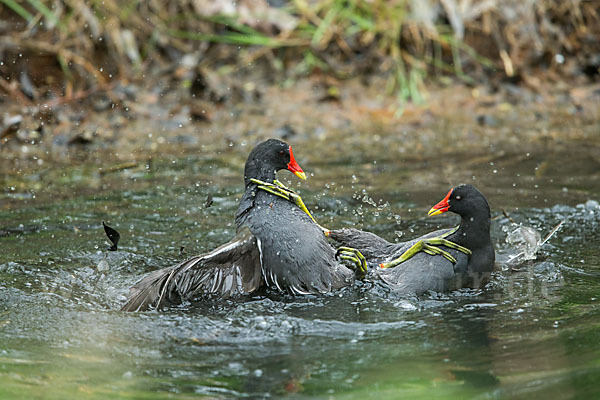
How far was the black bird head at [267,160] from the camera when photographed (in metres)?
4.27

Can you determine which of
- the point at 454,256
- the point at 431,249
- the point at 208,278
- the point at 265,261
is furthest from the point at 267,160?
the point at 454,256

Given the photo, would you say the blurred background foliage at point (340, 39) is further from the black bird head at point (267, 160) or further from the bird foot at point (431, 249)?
the bird foot at point (431, 249)

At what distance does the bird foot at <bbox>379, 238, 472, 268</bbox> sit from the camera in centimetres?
402

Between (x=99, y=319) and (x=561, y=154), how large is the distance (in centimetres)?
471

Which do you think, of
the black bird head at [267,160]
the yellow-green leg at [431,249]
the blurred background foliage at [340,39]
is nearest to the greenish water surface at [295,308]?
the yellow-green leg at [431,249]

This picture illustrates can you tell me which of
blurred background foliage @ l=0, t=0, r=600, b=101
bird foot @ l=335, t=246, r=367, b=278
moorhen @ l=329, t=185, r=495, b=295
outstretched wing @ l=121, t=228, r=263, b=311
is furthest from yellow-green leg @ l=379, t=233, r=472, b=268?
blurred background foliage @ l=0, t=0, r=600, b=101

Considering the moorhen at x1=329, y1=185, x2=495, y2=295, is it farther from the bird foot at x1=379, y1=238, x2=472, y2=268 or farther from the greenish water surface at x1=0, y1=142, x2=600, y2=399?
the greenish water surface at x1=0, y1=142, x2=600, y2=399

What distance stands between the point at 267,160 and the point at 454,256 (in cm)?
116

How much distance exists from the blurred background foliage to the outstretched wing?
15.9ft

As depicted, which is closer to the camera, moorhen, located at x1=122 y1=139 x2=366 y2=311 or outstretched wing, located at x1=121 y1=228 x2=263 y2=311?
outstretched wing, located at x1=121 y1=228 x2=263 y2=311

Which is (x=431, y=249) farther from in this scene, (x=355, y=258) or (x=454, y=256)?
(x=355, y=258)

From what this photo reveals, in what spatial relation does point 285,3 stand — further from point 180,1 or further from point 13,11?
point 13,11

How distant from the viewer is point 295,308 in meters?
3.84

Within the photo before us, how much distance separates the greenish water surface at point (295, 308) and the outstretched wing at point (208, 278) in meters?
0.09
